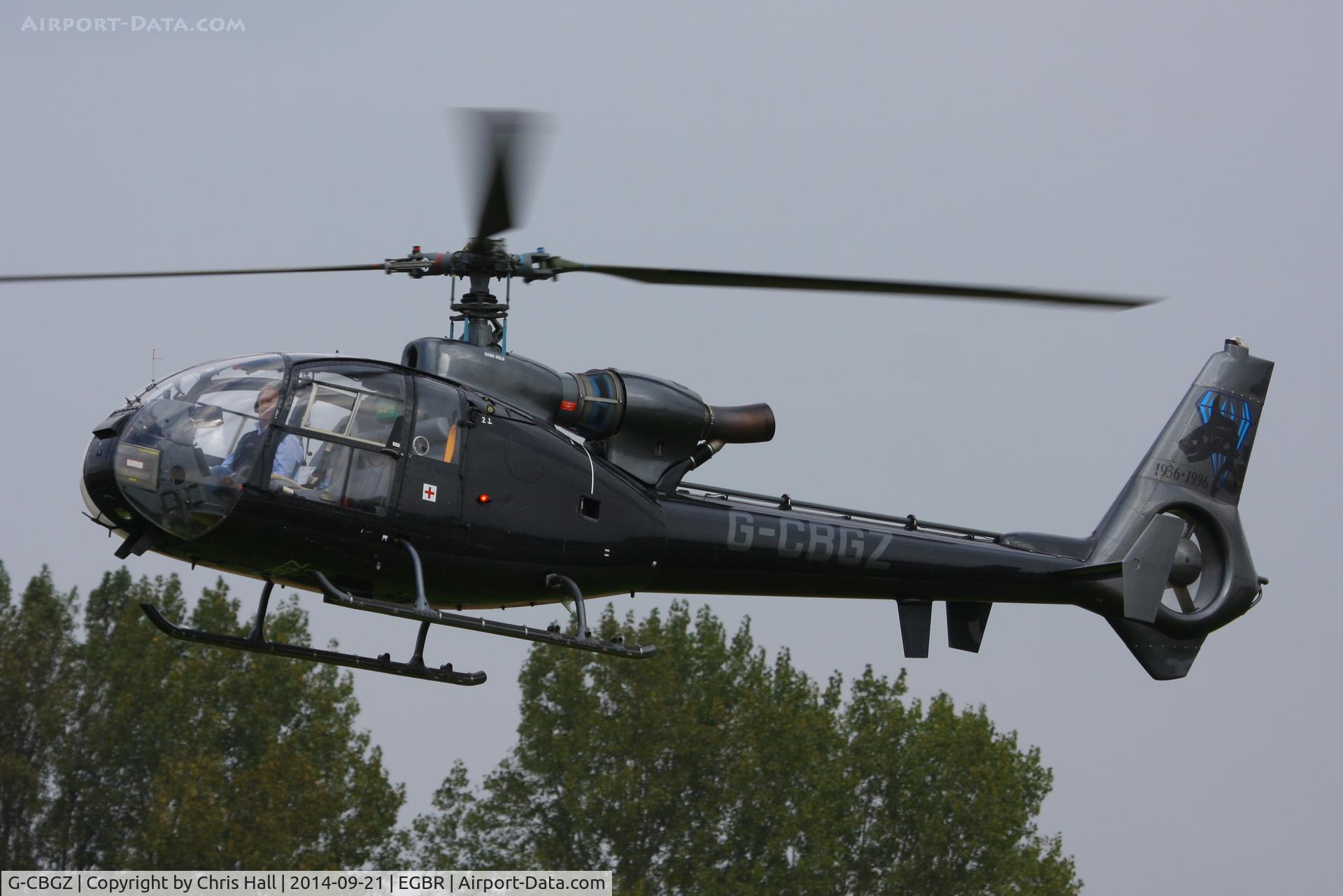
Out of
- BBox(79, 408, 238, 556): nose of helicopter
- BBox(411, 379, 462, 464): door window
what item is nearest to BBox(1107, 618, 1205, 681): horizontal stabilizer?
BBox(411, 379, 462, 464): door window

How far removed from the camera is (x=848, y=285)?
14.9 m

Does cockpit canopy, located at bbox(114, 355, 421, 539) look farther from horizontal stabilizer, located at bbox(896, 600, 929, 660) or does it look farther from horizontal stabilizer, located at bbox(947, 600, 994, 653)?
horizontal stabilizer, located at bbox(947, 600, 994, 653)

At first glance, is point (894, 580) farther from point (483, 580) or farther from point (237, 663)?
point (237, 663)

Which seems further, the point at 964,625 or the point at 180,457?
the point at 964,625

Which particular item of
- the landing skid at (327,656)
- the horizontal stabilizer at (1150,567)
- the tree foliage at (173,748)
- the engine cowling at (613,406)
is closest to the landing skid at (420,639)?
the landing skid at (327,656)

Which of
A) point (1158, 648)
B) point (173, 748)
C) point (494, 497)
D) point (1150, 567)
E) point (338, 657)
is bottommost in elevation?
point (338, 657)

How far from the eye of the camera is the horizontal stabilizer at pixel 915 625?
17875mm

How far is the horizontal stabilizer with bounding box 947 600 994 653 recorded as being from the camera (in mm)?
18328

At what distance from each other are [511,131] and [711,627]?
33941 mm

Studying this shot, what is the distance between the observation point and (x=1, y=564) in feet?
162

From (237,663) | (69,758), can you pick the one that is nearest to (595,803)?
(237,663)

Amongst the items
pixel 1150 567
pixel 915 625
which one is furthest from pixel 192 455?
pixel 1150 567

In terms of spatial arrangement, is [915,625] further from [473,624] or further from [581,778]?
[581,778]

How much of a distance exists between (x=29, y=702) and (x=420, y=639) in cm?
3522
